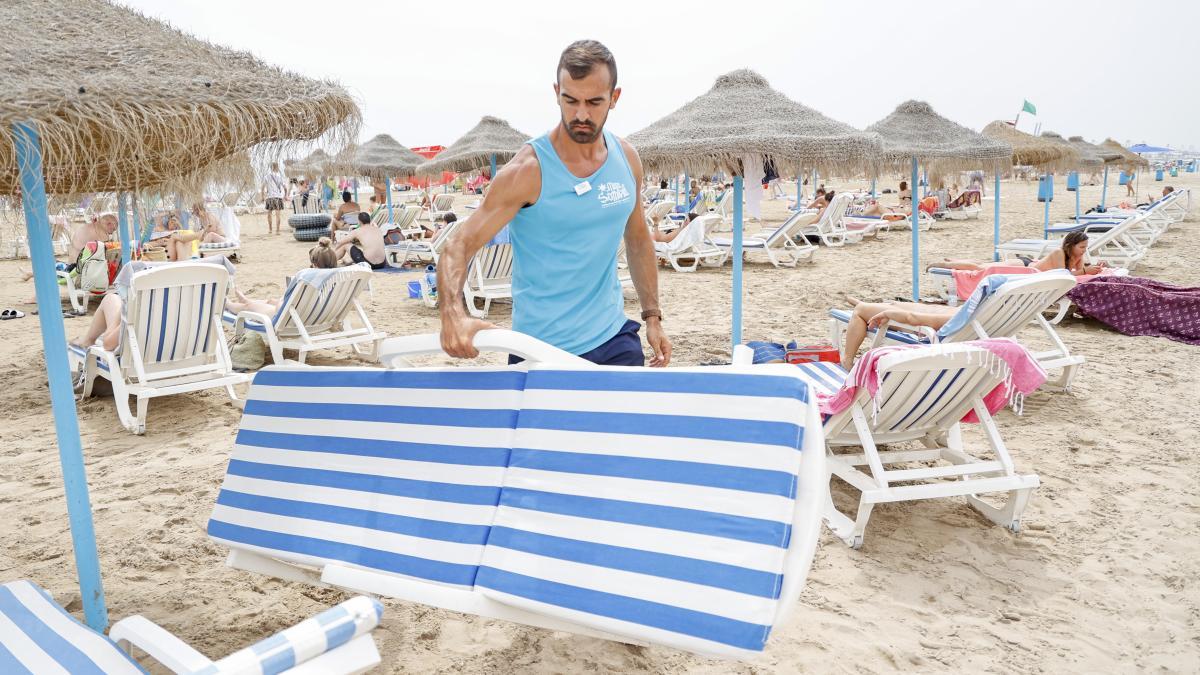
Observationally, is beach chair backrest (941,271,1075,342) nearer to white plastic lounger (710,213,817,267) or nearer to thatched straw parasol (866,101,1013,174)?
thatched straw parasol (866,101,1013,174)

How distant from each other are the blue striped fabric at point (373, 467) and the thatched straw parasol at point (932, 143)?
6985 mm

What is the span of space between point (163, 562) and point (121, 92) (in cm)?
190

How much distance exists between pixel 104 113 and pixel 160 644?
3.74ft

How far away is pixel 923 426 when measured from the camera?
3.56 meters

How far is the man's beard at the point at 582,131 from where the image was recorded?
2.02 meters

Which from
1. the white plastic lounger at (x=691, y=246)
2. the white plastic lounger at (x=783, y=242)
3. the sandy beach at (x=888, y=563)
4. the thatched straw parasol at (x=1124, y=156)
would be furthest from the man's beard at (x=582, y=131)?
the thatched straw parasol at (x=1124, y=156)

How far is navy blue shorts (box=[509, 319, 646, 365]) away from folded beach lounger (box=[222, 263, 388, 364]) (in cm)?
412

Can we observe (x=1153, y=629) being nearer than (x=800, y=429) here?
No

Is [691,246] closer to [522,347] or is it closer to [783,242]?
[783,242]

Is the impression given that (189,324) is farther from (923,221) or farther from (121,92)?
(923,221)

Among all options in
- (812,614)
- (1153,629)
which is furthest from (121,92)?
(1153,629)

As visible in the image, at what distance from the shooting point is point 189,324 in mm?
4949

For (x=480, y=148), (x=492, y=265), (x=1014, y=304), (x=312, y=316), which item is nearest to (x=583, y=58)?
(x=1014, y=304)

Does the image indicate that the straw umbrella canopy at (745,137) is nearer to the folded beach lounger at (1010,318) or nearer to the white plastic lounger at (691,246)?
the folded beach lounger at (1010,318)
